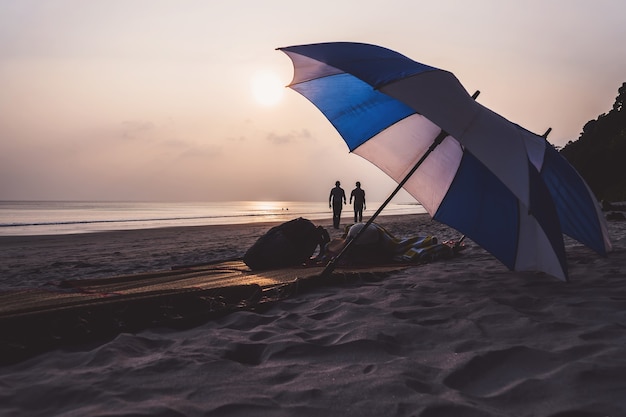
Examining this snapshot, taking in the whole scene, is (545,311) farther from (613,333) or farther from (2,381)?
(2,381)

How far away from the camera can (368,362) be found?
2.45m

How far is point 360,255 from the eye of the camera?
5867 mm

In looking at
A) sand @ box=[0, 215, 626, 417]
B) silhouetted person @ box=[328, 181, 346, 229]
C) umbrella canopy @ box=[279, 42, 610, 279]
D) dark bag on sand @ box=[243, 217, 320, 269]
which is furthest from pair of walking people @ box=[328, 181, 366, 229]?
sand @ box=[0, 215, 626, 417]

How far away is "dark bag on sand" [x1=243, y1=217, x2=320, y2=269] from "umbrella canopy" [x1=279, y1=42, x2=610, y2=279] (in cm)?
130

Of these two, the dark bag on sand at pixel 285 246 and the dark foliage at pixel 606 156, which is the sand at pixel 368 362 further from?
the dark foliage at pixel 606 156

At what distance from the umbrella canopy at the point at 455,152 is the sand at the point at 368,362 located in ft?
2.00

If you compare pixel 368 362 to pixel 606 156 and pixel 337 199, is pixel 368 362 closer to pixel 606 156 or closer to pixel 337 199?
pixel 337 199

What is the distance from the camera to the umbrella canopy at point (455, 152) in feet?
10.4

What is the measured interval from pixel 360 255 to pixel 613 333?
3.38 m

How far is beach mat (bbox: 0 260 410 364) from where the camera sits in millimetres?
2789

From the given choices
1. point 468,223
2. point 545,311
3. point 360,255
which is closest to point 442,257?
point 360,255

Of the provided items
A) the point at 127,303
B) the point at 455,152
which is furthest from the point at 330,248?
the point at 127,303

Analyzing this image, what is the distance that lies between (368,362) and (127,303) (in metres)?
1.85

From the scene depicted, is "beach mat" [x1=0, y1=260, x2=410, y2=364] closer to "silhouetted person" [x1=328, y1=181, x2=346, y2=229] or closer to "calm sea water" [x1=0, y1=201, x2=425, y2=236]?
"silhouetted person" [x1=328, y1=181, x2=346, y2=229]
